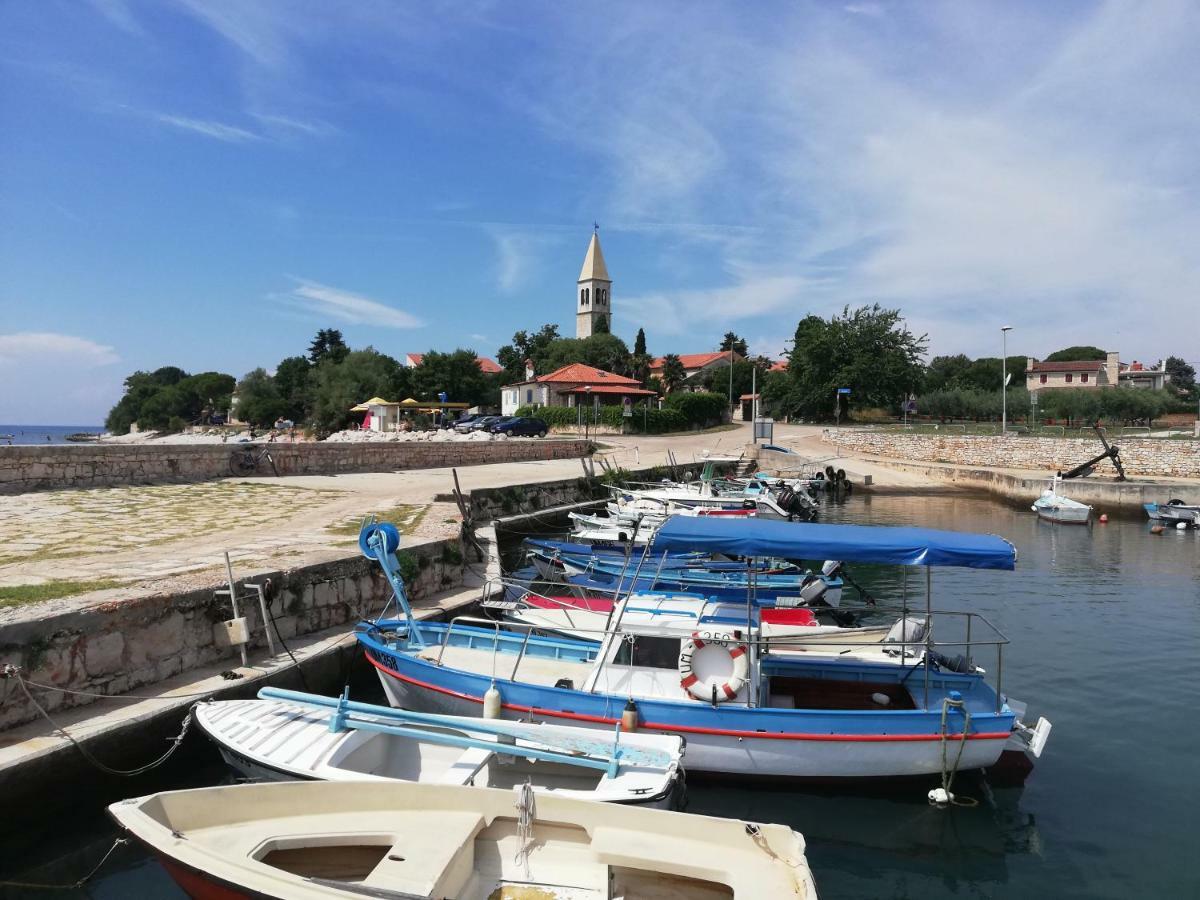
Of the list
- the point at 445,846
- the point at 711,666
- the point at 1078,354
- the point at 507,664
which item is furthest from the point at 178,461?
the point at 1078,354

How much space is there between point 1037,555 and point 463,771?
22.2 meters

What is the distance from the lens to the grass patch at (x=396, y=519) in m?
14.2

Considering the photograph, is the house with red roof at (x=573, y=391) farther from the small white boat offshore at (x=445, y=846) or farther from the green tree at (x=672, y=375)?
the small white boat offshore at (x=445, y=846)

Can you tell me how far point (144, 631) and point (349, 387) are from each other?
64.5 metres

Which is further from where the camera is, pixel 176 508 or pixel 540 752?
pixel 176 508

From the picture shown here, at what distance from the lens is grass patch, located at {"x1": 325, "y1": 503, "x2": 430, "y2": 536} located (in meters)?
14.2

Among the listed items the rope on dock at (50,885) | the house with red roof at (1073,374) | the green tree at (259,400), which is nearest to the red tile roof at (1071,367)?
the house with red roof at (1073,374)

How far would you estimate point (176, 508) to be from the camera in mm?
16188

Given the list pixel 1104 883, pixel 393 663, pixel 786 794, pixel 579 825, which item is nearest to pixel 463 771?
pixel 579 825

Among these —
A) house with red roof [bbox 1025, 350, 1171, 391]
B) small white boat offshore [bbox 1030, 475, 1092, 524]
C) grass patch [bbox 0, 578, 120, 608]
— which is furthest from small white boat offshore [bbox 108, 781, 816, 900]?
house with red roof [bbox 1025, 350, 1171, 391]

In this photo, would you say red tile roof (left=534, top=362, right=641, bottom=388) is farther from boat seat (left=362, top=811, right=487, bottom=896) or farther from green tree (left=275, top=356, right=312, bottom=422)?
boat seat (left=362, top=811, right=487, bottom=896)

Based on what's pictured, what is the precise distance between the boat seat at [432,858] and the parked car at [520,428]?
42734 millimetres

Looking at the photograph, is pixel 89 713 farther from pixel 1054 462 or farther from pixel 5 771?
pixel 1054 462

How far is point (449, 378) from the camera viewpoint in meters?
69.7
